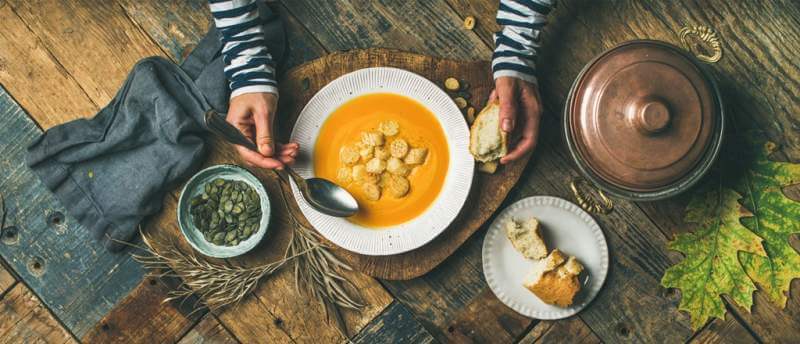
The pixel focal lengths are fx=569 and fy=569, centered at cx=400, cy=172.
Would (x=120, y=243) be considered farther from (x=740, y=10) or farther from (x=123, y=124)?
(x=740, y=10)

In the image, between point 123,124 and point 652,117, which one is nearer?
point 652,117

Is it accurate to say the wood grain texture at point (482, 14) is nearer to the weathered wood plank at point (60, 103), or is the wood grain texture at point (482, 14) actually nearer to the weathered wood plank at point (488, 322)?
the weathered wood plank at point (488, 322)

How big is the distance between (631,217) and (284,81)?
0.94 m

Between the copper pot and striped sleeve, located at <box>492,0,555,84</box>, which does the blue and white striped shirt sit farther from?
the copper pot

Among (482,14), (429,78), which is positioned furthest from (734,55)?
(429,78)

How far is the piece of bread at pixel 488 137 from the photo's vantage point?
1.30 meters

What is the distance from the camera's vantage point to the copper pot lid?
113cm

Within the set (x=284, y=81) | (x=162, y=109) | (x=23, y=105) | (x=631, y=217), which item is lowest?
(x=631, y=217)

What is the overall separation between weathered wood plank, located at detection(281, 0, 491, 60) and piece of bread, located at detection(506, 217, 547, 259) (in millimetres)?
435

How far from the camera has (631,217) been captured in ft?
4.73

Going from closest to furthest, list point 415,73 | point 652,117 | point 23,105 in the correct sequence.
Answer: point 652,117
point 415,73
point 23,105

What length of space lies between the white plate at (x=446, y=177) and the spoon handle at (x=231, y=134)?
0.09 feet

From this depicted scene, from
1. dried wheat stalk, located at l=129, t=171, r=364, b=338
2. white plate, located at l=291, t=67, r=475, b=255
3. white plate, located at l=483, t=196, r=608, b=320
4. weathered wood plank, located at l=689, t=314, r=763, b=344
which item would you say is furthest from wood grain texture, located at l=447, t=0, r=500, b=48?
weathered wood plank, located at l=689, t=314, r=763, b=344

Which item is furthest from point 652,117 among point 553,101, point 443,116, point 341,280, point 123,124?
point 123,124
